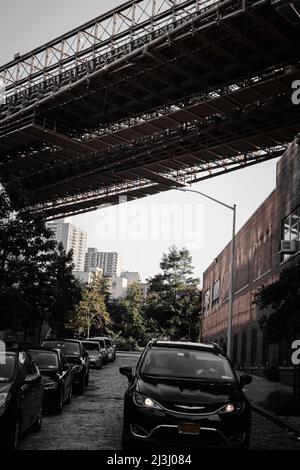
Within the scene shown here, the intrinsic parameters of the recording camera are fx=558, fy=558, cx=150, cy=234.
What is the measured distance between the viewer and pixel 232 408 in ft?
25.6

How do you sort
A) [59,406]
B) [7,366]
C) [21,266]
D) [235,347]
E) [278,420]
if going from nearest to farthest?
1. [7,366]
2. [59,406]
3. [278,420]
4. [21,266]
5. [235,347]

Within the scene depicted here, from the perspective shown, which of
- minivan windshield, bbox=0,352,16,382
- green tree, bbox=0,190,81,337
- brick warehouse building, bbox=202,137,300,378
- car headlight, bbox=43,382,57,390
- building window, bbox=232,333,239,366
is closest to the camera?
minivan windshield, bbox=0,352,16,382

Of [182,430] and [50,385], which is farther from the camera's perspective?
[50,385]

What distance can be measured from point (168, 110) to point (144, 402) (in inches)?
972

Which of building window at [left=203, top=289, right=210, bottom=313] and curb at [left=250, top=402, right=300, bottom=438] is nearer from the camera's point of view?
curb at [left=250, top=402, right=300, bottom=438]

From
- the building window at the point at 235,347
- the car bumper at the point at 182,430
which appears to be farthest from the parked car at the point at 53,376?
the building window at the point at 235,347

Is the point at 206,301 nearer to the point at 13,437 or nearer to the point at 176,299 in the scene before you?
the point at 176,299

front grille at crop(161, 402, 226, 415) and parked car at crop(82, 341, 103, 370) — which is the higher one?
front grille at crop(161, 402, 226, 415)

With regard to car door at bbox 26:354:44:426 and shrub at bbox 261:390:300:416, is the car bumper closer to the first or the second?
car door at bbox 26:354:44:426

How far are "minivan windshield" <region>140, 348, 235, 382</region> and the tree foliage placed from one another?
223 inches

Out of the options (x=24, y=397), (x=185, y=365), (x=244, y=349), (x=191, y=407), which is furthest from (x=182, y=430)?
(x=244, y=349)

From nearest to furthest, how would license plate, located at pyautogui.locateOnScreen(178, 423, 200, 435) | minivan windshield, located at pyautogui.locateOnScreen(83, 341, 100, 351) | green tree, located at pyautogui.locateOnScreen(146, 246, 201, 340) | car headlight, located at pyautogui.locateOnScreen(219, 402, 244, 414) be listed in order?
license plate, located at pyautogui.locateOnScreen(178, 423, 200, 435) → car headlight, located at pyautogui.locateOnScreen(219, 402, 244, 414) → minivan windshield, located at pyautogui.locateOnScreen(83, 341, 100, 351) → green tree, located at pyautogui.locateOnScreen(146, 246, 201, 340)

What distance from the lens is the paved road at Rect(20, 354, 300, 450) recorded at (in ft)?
28.5

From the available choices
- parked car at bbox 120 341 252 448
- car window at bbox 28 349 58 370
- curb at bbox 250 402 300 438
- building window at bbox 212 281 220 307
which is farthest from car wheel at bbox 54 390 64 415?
building window at bbox 212 281 220 307
